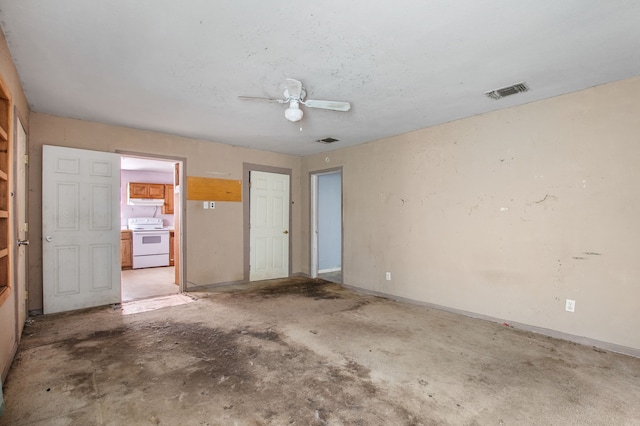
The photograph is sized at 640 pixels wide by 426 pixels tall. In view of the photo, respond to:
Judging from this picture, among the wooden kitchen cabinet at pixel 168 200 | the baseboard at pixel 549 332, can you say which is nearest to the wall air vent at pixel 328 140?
the baseboard at pixel 549 332

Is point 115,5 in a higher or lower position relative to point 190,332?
higher

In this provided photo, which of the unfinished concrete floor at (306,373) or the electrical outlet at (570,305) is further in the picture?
the electrical outlet at (570,305)

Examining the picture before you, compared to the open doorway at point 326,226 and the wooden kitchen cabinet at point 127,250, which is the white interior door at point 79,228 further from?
the open doorway at point 326,226

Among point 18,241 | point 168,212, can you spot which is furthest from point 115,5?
point 168,212

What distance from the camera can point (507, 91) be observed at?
3.13 m

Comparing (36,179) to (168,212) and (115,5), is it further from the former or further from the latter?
(168,212)

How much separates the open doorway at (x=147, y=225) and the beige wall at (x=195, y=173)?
2.25ft

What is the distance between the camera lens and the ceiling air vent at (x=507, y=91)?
301 cm

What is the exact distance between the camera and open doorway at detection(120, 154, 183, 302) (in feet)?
20.8

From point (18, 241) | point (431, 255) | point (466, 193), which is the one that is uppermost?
point (466, 193)

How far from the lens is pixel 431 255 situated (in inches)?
170

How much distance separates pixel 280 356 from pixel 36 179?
3706mm

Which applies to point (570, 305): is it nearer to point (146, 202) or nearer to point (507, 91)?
point (507, 91)

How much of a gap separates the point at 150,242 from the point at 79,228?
3.35 m
